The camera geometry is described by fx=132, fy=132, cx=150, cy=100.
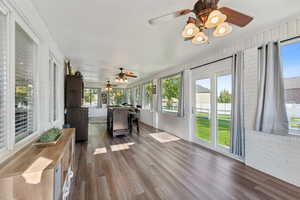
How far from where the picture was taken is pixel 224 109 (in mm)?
3168

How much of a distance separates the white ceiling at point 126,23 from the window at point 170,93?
5.76 feet

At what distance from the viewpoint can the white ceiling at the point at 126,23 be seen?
167 cm

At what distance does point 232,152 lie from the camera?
2.80 metres

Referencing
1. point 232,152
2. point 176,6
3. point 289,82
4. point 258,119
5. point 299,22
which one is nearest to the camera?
point 176,6

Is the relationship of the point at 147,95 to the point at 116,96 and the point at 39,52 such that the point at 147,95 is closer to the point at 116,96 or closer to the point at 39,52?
the point at 116,96

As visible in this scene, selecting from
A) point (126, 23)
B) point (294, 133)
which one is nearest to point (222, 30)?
point (126, 23)

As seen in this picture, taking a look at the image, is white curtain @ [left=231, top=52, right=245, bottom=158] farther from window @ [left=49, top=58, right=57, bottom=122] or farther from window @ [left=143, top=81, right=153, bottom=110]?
window @ [left=143, top=81, right=153, bottom=110]

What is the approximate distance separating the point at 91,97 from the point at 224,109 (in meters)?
9.22

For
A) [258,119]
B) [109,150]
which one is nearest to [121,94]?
[109,150]

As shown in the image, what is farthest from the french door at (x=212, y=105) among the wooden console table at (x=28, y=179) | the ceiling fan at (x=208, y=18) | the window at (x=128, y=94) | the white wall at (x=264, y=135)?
the window at (x=128, y=94)

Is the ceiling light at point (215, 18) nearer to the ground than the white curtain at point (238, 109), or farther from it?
farther from it

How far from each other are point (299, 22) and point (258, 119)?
1.57 metres

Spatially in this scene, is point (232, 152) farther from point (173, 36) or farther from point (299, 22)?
point (173, 36)

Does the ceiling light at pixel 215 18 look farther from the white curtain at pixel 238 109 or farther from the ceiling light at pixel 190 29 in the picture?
the white curtain at pixel 238 109
